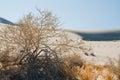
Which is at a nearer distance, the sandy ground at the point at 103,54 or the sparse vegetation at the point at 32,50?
the sparse vegetation at the point at 32,50

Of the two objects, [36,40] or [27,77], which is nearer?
[27,77]

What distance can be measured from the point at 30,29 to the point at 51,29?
76cm

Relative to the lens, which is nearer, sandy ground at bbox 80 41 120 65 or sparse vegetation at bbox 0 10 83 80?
sparse vegetation at bbox 0 10 83 80

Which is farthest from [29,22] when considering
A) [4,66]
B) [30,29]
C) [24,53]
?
[4,66]

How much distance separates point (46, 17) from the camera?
11.5 meters

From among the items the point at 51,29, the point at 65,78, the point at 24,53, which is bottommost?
the point at 65,78

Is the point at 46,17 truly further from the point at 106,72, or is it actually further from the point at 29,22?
the point at 106,72

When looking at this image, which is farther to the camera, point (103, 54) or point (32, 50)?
point (103, 54)

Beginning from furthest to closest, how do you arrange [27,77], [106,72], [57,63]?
[106,72], [57,63], [27,77]

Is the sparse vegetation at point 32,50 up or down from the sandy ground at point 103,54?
up

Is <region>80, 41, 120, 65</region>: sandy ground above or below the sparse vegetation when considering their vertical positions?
below

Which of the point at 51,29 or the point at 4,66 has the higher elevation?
the point at 51,29

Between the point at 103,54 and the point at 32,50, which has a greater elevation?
the point at 32,50

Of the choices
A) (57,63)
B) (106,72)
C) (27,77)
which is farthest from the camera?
(106,72)
